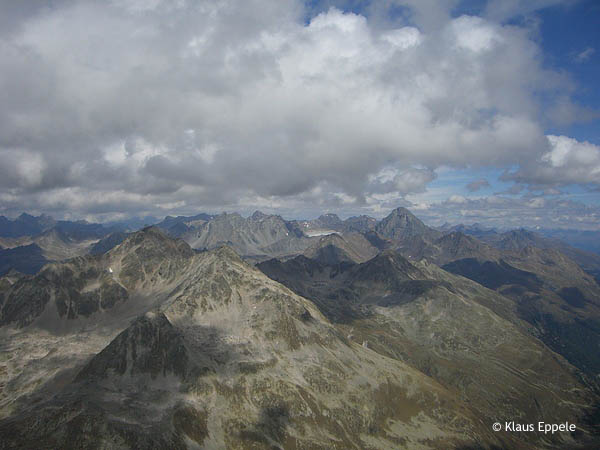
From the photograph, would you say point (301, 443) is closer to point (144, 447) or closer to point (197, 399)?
point (197, 399)

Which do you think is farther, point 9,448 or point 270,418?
point 270,418

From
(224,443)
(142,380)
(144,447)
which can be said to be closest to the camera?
(144,447)

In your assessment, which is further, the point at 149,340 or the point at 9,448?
the point at 149,340

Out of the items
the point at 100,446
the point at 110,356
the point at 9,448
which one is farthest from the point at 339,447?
the point at 9,448

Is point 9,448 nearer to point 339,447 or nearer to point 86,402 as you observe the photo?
point 86,402

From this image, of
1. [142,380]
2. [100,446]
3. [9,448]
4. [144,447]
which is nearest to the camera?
[9,448]

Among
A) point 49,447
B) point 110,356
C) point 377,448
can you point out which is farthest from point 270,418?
point 49,447

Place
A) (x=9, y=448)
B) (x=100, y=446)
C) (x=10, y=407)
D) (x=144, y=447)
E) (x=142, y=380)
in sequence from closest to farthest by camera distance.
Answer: (x=9, y=448), (x=100, y=446), (x=144, y=447), (x=142, y=380), (x=10, y=407)

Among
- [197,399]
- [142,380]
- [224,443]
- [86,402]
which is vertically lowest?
[224,443]

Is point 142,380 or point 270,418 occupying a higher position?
point 142,380
